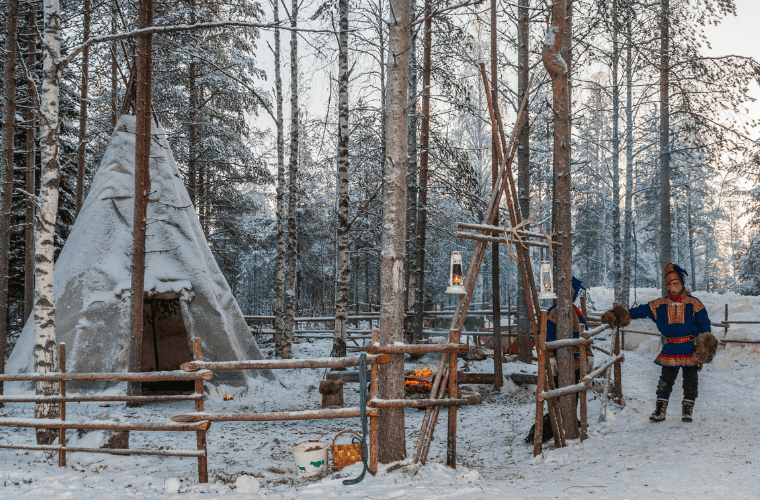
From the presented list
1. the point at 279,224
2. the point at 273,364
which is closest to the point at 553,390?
the point at 273,364

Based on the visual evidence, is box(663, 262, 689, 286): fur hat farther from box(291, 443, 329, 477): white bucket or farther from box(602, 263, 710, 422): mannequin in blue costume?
box(291, 443, 329, 477): white bucket

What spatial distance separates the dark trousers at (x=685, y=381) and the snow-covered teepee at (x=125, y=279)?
626cm

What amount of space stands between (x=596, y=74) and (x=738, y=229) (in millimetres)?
28277

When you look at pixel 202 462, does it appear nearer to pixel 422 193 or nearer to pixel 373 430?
pixel 373 430

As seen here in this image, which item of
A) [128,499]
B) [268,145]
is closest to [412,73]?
[268,145]

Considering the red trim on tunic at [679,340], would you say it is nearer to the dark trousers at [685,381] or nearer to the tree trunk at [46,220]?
→ the dark trousers at [685,381]

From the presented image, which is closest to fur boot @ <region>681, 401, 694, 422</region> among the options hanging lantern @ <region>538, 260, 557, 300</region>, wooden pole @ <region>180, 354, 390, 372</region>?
hanging lantern @ <region>538, 260, 557, 300</region>

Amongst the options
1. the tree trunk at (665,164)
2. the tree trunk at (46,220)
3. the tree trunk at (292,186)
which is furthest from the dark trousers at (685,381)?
the tree trunk at (292,186)

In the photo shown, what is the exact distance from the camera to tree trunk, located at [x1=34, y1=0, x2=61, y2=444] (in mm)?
5473

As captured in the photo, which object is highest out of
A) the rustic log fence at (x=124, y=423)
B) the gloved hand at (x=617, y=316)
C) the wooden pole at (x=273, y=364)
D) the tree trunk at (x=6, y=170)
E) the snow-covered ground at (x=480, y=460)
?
the tree trunk at (x=6, y=170)

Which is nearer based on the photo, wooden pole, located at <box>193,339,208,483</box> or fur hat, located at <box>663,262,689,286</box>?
wooden pole, located at <box>193,339,208,483</box>

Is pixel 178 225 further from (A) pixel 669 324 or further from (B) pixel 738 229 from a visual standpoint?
(B) pixel 738 229

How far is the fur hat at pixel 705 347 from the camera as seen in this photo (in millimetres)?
5273

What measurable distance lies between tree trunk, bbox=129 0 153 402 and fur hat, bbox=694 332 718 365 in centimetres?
650
